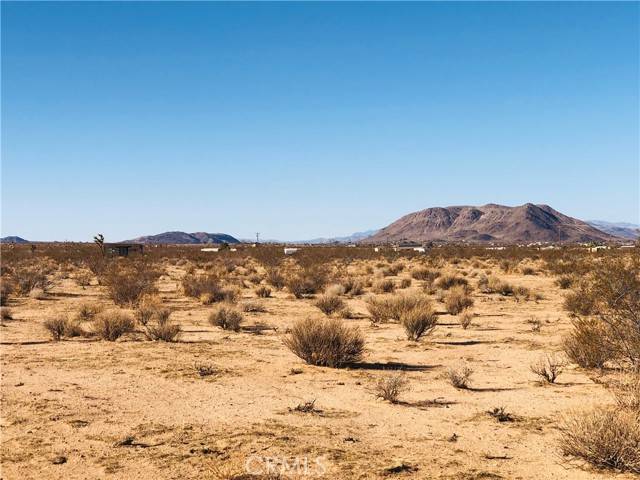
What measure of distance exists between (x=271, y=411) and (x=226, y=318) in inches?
321

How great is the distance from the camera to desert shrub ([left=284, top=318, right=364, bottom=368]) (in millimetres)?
11367

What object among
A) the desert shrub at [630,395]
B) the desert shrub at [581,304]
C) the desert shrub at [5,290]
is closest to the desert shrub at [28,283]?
the desert shrub at [5,290]

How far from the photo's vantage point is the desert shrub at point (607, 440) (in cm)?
596

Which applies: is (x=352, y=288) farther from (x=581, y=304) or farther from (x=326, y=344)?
(x=326, y=344)

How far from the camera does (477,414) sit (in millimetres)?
8172

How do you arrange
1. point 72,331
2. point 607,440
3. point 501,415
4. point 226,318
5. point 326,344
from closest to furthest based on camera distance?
point 607,440 < point 501,415 < point 326,344 < point 72,331 < point 226,318

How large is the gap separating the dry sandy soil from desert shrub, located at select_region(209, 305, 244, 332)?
4.85ft

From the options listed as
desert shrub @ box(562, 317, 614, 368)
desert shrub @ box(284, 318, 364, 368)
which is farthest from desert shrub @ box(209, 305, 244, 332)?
desert shrub @ box(562, 317, 614, 368)

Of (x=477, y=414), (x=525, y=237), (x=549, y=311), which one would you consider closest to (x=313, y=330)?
(x=477, y=414)

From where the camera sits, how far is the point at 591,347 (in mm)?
10445

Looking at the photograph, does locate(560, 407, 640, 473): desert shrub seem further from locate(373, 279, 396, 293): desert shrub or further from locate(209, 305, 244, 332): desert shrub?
locate(373, 279, 396, 293): desert shrub

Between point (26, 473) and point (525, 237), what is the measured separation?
674 feet

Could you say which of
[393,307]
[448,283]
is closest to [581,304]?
[393,307]

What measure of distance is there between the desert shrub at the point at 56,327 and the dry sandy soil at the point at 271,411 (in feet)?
1.21
